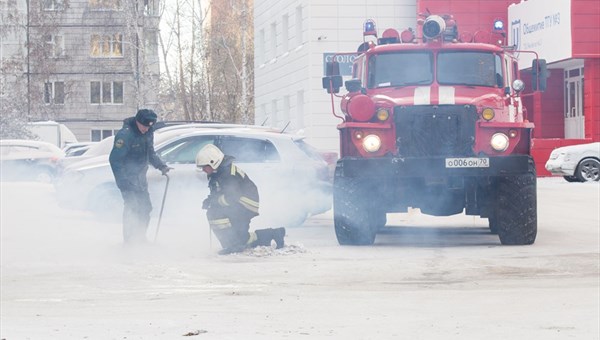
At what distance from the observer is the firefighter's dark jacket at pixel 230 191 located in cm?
1459

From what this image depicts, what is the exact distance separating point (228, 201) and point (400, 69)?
300cm

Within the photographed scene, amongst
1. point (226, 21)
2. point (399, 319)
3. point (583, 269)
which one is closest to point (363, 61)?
point (583, 269)

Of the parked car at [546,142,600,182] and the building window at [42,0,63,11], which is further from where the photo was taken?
the building window at [42,0,63,11]

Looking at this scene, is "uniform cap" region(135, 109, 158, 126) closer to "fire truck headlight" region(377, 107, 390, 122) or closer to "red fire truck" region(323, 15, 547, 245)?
"red fire truck" region(323, 15, 547, 245)

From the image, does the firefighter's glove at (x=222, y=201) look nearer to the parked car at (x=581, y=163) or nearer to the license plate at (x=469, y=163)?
the license plate at (x=469, y=163)

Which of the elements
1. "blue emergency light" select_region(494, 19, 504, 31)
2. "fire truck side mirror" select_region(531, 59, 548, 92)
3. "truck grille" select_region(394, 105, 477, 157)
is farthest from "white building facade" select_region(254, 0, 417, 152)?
"truck grille" select_region(394, 105, 477, 157)

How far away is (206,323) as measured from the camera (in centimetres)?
919

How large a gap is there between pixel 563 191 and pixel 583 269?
1707 centimetres

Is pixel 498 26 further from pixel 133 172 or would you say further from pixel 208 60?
pixel 208 60

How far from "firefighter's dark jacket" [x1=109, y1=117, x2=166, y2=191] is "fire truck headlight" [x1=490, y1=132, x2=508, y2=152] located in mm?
3862

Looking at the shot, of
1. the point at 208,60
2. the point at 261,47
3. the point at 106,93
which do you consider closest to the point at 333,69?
the point at 261,47

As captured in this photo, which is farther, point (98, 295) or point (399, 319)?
point (98, 295)

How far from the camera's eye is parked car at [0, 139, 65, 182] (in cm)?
3769

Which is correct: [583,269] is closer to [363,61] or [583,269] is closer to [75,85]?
[363,61]
